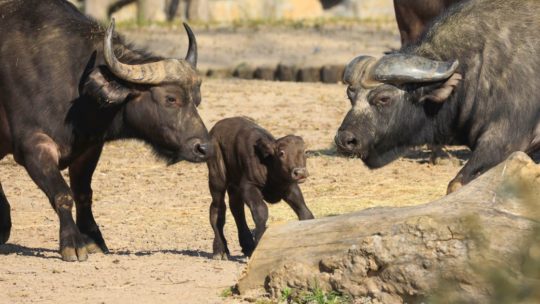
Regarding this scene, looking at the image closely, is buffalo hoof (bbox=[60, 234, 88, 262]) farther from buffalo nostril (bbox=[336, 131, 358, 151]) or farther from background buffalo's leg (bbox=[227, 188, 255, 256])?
buffalo nostril (bbox=[336, 131, 358, 151])

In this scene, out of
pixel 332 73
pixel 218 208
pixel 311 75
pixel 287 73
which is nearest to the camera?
pixel 218 208

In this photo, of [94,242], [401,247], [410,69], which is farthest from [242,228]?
[401,247]

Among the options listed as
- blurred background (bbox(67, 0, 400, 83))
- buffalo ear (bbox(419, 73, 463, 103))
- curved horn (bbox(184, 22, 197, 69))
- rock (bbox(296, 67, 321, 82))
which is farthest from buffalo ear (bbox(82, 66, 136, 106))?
rock (bbox(296, 67, 321, 82))

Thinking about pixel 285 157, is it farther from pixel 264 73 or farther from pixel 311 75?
pixel 264 73

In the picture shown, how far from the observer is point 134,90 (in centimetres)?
805

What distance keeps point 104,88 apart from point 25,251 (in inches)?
62.0

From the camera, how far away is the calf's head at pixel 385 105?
25.6 feet

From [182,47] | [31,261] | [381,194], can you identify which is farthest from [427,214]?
[182,47]

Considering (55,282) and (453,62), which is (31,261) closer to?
(55,282)

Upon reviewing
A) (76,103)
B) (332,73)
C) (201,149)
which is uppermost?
(76,103)

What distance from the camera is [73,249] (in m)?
7.87

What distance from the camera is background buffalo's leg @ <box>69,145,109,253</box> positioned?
8516 mm

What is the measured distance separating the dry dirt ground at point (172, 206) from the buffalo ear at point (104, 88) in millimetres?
1147

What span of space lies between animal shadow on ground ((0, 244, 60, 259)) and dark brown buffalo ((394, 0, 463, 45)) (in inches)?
209
